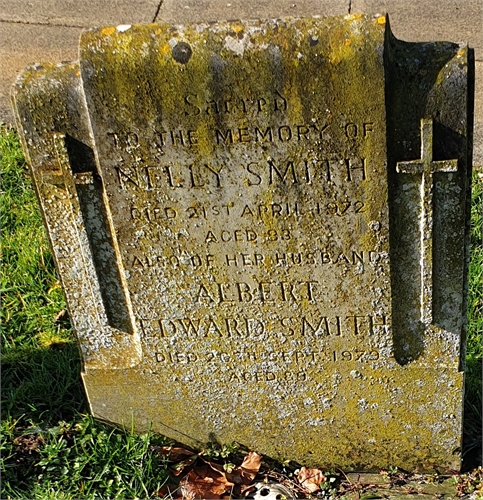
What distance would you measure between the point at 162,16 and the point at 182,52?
4.28 meters

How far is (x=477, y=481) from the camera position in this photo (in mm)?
3166

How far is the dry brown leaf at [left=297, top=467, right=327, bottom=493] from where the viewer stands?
10.5 feet

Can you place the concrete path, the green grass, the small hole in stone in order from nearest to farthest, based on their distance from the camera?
the small hole in stone
the green grass
the concrete path

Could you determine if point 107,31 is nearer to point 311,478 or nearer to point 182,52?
point 182,52

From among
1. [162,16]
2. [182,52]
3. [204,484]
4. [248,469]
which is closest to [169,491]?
[204,484]

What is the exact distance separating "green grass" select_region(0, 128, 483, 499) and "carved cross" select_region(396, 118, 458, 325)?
2.99 ft

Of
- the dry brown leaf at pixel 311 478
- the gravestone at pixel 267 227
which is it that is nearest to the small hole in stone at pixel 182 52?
the gravestone at pixel 267 227

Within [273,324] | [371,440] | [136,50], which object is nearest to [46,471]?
[273,324]

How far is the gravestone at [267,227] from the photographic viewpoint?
238 cm

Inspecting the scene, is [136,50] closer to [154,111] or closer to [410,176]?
[154,111]

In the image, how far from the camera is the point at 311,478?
10.6 ft

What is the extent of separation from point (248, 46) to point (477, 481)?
1.98 meters

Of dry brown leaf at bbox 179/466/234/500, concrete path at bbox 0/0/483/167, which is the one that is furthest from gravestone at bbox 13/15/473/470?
concrete path at bbox 0/0/483/167

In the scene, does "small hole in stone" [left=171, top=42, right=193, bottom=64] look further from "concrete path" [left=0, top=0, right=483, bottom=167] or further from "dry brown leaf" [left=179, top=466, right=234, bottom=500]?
"concrete path" [left=0, top=0, right=483, bottom=167]
